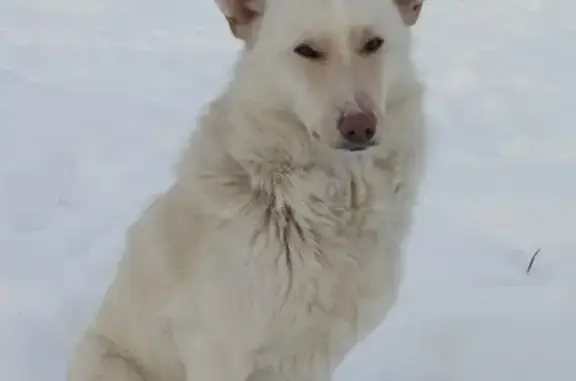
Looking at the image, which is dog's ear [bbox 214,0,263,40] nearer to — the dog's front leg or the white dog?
the white dog

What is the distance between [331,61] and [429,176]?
2.24 meters

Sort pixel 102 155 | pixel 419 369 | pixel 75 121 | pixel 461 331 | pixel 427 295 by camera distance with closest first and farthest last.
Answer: pixel 419 369 → pixel 461 331 → pixel 427 295 → pixel 102 155 → pixel 75 121

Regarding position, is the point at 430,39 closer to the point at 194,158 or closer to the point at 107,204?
the point at 107,204

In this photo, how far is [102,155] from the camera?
4.32 m

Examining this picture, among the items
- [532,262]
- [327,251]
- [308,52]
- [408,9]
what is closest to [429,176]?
[532,262]

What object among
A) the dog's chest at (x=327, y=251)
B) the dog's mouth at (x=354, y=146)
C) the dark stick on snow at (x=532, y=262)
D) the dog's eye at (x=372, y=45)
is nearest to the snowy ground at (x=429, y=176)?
the dark stick on snow at (x=532, y=262)

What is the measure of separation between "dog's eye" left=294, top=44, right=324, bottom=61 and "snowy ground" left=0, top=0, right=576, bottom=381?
130cm

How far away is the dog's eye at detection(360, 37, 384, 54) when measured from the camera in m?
2.10

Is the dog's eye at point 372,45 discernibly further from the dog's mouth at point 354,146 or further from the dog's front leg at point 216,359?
the dog's front leg at point 216,359

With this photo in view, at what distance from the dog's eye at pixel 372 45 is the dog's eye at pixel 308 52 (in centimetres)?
10

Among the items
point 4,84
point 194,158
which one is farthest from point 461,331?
point 4,84

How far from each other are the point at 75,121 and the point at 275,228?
2.69 meters

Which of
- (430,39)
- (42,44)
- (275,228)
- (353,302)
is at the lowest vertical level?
(42,44)

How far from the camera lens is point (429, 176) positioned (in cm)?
424
